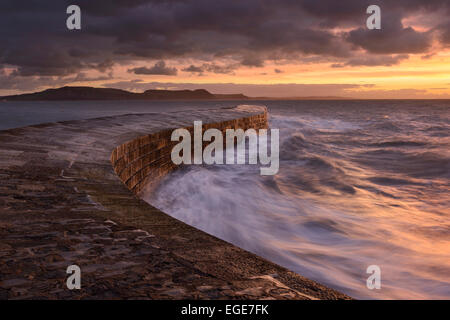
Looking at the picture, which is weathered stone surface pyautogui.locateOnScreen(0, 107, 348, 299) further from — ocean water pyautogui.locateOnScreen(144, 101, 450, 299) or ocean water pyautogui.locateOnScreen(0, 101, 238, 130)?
ocean water pyautogui.locateOnScreen(0, 101, 238, 130)

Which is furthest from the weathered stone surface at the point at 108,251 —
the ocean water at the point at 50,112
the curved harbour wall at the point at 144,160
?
the ocean water at the point at 50,112

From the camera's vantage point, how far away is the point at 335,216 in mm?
6195

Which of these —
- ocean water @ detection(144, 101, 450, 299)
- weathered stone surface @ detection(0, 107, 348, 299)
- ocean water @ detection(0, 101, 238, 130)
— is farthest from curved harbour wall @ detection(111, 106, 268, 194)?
ocean water @ detection(0, 101, 238, 130)

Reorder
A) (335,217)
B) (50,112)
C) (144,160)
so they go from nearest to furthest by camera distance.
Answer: (335,217) → (144,160) → (50,112)

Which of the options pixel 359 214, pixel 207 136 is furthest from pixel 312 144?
pixel 359 214

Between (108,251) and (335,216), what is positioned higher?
(108,251)

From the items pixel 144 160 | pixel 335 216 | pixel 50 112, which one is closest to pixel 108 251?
pixel 144 160

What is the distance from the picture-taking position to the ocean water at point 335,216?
4227 mm

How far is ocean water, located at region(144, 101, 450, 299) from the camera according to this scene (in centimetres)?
423

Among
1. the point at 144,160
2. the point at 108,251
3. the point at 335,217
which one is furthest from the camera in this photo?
the point at 144,160

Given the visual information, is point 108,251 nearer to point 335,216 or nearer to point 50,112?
point 335,216

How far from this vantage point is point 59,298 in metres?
1.40
